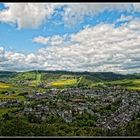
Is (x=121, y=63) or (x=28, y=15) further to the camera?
(x=121, y=63)

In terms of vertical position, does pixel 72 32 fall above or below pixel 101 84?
above

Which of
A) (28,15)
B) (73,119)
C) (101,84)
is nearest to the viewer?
(28,15)

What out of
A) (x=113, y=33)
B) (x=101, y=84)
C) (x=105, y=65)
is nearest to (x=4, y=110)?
(x=105, y=65)

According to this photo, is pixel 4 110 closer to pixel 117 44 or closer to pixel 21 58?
pixel 21 58

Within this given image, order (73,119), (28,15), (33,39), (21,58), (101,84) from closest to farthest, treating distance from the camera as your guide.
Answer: (28,15)
(73,119)
(21,58)
(33,39)
(101,84)

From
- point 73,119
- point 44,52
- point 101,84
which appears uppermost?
point 44,52

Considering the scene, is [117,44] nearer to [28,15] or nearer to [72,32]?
[72,32]

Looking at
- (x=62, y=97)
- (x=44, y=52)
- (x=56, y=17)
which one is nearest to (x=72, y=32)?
(x=44, y=52)

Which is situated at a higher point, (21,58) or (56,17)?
(56,17)

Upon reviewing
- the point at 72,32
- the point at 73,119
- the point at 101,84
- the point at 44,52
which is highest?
the point at 72,32
